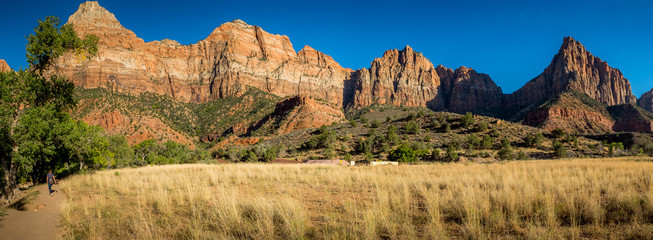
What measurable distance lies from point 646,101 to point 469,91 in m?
92.7

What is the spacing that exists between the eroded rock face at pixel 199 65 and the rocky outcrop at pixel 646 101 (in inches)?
6901

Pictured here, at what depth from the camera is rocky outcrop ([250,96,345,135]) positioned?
85.7m

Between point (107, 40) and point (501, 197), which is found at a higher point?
point (107, 40)

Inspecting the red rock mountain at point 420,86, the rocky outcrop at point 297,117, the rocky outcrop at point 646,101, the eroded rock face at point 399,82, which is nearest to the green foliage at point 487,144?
the rocky outcrop at point 297,117

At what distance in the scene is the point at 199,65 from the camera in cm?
15275

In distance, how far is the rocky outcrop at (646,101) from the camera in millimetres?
150625

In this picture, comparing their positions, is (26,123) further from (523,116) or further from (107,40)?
(107,40)

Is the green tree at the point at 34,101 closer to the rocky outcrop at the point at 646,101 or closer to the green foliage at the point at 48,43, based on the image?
the green foliage at the point at 48,43

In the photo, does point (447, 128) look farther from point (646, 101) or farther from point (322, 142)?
point (646, 101)

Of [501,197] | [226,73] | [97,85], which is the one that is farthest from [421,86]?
[501,197]

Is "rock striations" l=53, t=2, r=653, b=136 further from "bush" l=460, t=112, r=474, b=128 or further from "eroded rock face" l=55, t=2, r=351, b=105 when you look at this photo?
"bush" l=460, t=112, r=474, b=128

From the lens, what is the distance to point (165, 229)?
16.1ft

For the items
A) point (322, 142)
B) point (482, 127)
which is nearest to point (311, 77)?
point (322, 142)

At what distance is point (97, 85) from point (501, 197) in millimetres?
134427
